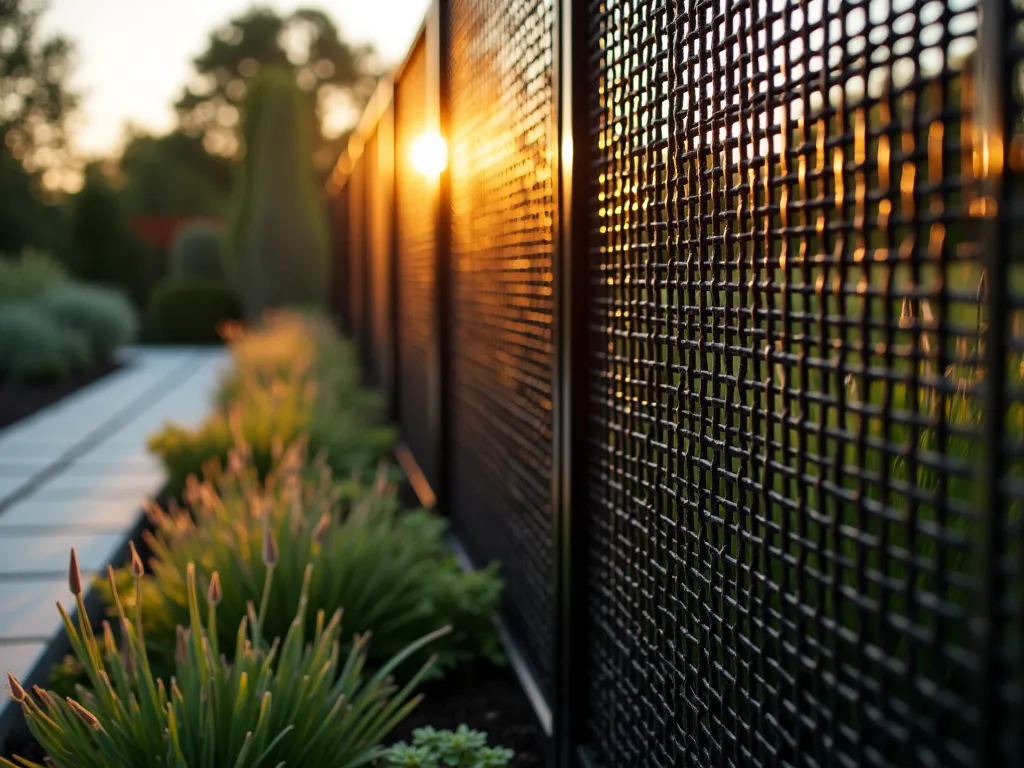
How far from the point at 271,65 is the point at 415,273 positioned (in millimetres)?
43096

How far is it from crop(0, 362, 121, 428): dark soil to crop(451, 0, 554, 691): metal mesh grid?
5527mm

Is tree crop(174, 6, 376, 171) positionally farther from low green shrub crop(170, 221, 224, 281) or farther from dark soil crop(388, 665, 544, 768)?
dark soil crop(388, 665, 544, 768)

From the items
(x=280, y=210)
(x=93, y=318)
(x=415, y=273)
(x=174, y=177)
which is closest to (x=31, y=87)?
(x=174, y=177)

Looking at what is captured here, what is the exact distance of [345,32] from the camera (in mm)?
48188

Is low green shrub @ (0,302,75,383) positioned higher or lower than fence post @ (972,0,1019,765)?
lower

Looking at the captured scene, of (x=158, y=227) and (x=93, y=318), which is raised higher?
(x=158, y=227)

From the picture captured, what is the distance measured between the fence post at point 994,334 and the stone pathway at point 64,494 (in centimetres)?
237

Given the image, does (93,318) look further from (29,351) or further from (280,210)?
(280,210)

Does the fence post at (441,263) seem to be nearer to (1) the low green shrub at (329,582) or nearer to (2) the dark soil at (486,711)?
(1) the low green shrub at (329,582)

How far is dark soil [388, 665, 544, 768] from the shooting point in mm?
2869

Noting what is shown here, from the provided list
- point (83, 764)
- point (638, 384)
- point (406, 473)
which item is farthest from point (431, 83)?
point (83, 764)

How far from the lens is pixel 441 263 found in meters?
4.65

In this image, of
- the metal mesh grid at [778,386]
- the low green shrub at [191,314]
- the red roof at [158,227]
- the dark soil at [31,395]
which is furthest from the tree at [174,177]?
the metal mesh grid at [778,386]

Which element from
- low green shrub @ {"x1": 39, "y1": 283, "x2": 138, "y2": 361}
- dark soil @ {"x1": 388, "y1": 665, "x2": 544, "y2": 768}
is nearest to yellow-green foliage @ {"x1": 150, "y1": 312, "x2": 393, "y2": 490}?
dark soil @ {"x1": 388, "y1": 665, "x2": 544, "y2": 768}
